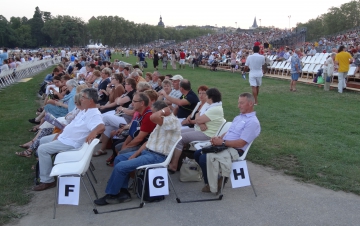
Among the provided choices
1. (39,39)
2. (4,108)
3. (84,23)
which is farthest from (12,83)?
(39,39)

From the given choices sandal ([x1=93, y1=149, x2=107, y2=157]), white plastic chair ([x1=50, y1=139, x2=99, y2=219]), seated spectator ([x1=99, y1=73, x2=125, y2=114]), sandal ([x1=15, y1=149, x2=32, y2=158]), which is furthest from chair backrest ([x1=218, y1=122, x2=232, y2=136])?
sandal ([x1=15, y1=149, x2=32, y2=158])

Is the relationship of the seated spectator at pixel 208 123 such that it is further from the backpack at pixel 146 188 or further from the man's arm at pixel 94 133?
the man's arm at pixel 94 133

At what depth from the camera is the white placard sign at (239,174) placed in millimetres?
4695

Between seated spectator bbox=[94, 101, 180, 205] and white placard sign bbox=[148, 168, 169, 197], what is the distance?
0.20 m

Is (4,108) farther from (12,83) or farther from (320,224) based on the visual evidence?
(320,224)

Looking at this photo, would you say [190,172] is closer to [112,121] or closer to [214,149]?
[214,149]

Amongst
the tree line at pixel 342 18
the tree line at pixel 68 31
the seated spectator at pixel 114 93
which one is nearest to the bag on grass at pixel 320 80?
the seated spectator at pixel 114 93

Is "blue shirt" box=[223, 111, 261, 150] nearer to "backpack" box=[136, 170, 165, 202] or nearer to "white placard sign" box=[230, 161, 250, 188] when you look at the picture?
"white placard sign" box=[230, 161, 250, 188]

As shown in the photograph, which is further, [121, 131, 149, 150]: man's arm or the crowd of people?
[121, 131, 149, 150]: man's arm

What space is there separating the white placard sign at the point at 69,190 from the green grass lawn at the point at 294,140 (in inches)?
24.7

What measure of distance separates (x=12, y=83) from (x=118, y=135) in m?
17.6

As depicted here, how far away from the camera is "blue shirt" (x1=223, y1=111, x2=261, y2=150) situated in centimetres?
474

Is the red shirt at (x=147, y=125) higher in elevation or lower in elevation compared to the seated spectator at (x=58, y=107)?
higher

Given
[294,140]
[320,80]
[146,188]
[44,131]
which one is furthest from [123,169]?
[320,80]
